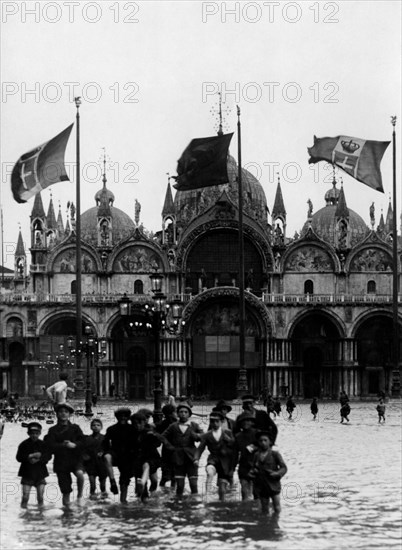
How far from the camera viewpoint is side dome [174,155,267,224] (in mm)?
75250

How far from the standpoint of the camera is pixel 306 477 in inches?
835

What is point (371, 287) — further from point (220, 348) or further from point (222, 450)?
point (222, 450)

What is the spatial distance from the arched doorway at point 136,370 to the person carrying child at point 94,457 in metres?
53.0

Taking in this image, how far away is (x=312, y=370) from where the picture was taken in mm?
72188

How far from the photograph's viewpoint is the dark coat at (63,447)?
691 inches

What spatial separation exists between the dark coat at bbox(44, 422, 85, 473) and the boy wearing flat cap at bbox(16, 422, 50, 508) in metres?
0.16

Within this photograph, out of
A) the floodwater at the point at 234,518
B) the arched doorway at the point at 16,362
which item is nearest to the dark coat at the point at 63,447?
the floodwater at the point at 234,518

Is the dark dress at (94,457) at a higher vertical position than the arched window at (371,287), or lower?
lower

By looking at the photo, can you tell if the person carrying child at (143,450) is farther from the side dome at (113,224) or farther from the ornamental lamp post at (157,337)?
the side dome at (113,224)

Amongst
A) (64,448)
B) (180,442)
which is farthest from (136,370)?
(64,448)

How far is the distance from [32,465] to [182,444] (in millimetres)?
2644

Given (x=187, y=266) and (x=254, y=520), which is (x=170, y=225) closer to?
(x=187, y=266)

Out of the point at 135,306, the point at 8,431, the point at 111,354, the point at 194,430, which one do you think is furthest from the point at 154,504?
the point at 111,354

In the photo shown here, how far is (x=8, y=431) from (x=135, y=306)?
30726mm
